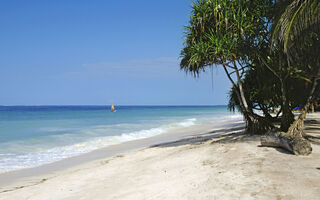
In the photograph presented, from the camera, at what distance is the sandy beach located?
3.76 meters

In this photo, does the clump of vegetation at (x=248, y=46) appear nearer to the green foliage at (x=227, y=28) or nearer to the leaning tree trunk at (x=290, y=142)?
the green foliage at (x=227, y=28)

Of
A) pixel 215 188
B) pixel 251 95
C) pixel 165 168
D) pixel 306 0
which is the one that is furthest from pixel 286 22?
pixel 251 95

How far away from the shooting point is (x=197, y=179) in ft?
14.8

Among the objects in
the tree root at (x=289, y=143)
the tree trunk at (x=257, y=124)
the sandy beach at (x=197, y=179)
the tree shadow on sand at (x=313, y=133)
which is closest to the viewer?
the sandy beach at (x=197, y=179)

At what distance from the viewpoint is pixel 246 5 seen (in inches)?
305

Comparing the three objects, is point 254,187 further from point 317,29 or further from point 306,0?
point 317,29

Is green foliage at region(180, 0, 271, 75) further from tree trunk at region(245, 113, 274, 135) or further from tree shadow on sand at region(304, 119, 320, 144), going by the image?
tree shadow on sand at region(304, 119, 320, 144)

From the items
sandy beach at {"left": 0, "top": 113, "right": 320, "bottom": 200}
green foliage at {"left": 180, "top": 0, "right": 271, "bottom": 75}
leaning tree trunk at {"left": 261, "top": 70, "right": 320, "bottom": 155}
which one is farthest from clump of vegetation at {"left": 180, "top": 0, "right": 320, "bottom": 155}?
sandy beach at {"left": 0, "top": 113, "right": 320, "bottom": 200}

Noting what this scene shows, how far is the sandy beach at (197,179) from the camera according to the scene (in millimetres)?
3756

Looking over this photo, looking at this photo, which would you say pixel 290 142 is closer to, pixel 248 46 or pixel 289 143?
pixel 289 143

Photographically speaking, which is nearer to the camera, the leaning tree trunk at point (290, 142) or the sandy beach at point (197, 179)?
the sandy beach at point (197, 179)

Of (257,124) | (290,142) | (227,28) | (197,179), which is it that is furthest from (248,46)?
(197,179)

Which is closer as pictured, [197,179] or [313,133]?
[197,179]

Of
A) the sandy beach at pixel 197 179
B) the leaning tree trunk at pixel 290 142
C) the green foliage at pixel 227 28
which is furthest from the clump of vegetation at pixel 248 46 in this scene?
the sandy beach at pixel 197 179
